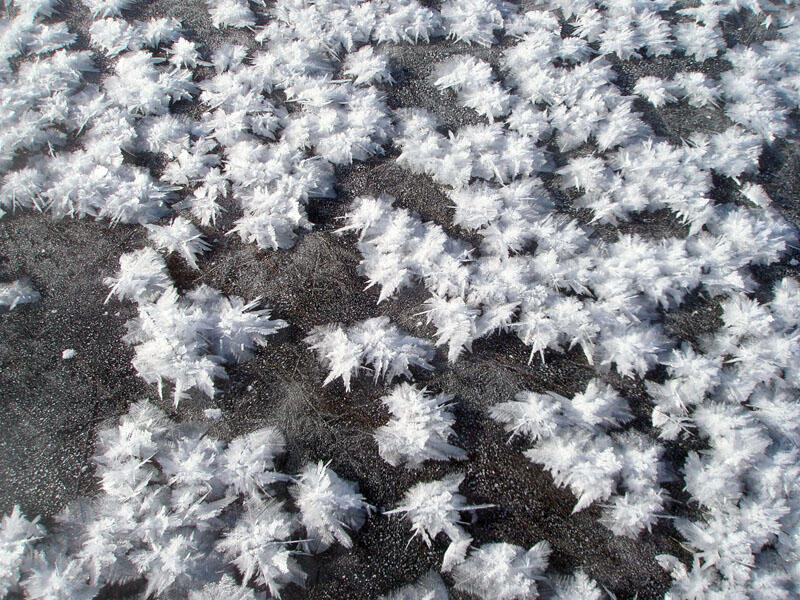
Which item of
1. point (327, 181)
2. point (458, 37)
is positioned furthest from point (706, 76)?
point (327, 181)

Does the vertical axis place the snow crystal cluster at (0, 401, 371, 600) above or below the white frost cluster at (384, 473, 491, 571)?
above

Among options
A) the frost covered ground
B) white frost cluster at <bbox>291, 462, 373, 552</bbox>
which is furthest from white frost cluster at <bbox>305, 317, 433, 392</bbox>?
white frost cluster at <bbox>291, 462, 373, 552</bbox>

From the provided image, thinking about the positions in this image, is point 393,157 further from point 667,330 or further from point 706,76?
point 706,76

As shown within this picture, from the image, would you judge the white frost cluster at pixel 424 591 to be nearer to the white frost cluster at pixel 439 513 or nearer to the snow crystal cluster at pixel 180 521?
the white frost cluster at pixel 439 513

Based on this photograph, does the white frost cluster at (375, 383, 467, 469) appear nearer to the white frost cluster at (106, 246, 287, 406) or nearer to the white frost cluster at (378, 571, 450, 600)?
the white frost cluster at (378, 571, 450, 600)

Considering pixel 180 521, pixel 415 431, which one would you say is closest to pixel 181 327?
pixel 180 521

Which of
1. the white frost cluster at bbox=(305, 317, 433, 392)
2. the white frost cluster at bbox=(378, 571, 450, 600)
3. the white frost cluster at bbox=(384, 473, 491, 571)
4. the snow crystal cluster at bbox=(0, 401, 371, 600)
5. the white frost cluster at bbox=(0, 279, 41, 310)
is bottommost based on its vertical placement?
the white frost cluster at bbox=(378, 571, 450, 600)

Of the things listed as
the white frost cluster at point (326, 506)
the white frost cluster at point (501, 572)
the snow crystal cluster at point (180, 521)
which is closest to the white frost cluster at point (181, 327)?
the snow crystal cluster at point (180, 521)

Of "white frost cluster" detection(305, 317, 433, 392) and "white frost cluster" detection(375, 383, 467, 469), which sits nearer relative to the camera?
"white frost cluster" detection(375, 383, 467, 469)
